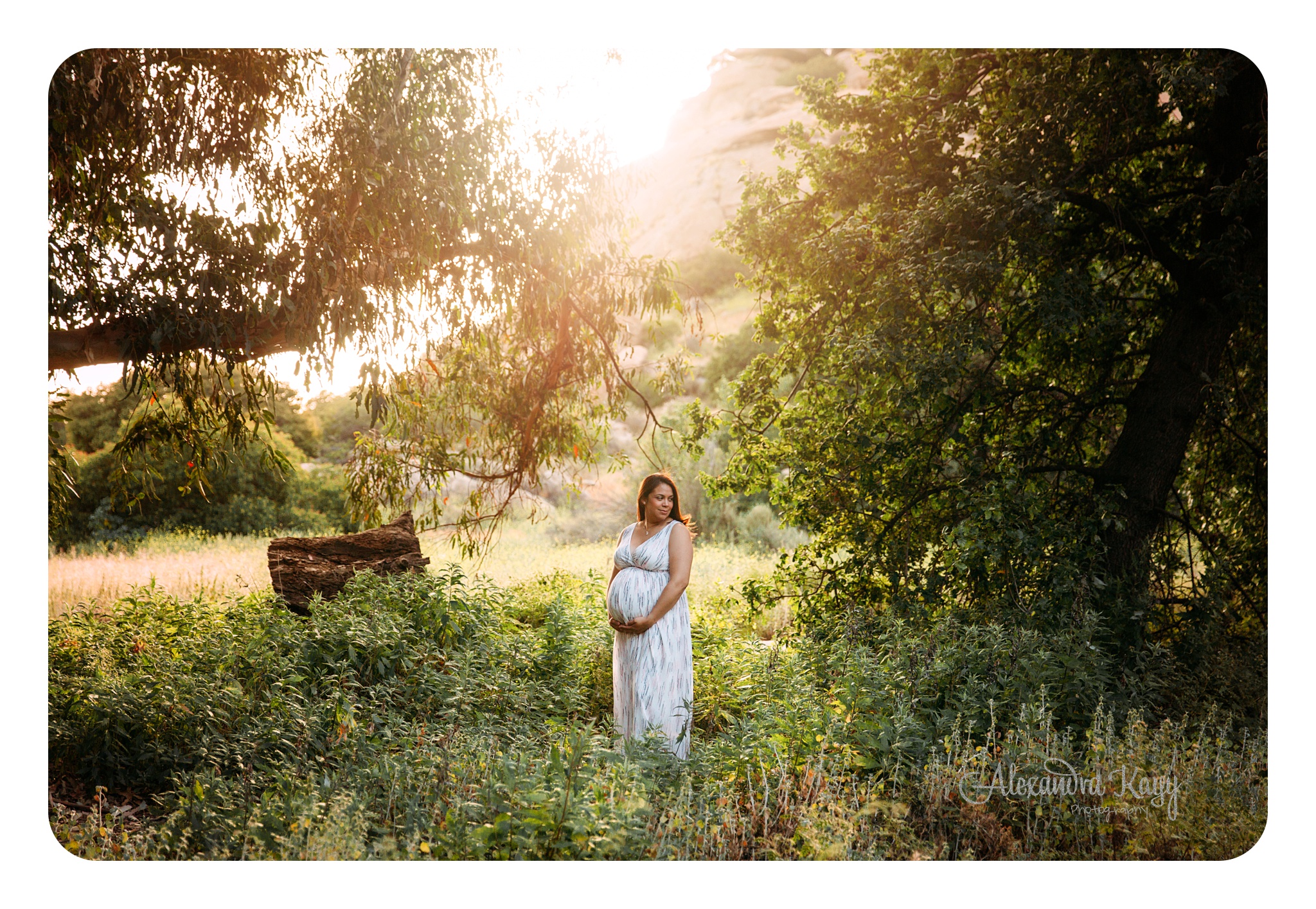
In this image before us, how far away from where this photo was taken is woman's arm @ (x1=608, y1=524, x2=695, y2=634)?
3826 millimetres

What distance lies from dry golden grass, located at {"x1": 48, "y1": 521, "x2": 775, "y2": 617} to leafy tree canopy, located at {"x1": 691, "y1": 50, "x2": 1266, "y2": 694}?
7.53 ft

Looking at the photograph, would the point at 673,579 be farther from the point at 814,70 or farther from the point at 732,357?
the point at 732,357

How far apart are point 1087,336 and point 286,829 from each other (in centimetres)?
Answer: 453

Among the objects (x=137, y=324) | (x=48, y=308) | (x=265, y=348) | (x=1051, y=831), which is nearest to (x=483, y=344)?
(x=265, y=348)

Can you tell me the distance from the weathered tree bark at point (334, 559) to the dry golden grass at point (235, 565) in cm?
30

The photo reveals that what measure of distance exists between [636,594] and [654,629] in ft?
0.65

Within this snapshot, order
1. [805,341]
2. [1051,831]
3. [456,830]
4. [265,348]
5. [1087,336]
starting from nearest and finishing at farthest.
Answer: [456,830]
[1051,831]
[265,348]
[1087,336]
[805,341]

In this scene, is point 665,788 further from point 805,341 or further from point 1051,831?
point 805,341

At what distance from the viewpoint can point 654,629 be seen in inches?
155

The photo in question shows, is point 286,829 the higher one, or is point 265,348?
point 265,348

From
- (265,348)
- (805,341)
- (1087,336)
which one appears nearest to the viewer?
(265,348)

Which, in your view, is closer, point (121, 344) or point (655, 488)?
point (121, 344)

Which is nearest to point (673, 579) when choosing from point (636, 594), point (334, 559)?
point (636, 594)

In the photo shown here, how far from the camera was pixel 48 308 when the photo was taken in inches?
143
